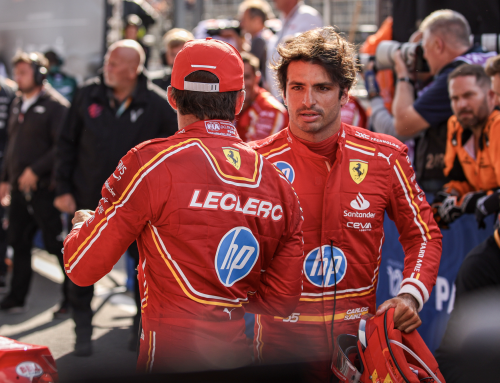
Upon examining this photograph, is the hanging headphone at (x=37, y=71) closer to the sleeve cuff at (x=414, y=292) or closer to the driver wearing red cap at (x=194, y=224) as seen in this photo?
the driver wearing red cap at (x=194, y=224)

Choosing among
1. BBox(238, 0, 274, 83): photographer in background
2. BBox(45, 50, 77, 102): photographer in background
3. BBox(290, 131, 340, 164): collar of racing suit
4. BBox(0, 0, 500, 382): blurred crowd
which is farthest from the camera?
BBox(45, 50, 77, 102): photographer in background

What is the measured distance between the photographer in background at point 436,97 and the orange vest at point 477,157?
0.63ft

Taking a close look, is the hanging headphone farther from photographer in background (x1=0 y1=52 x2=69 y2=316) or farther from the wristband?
the wristband

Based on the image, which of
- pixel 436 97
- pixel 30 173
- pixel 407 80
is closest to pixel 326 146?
pixel 436 97

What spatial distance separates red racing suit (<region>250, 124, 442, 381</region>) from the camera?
2.38 m

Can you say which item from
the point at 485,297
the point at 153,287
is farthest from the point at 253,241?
the point at 485,297

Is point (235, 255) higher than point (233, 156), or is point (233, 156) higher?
point (233, 156)

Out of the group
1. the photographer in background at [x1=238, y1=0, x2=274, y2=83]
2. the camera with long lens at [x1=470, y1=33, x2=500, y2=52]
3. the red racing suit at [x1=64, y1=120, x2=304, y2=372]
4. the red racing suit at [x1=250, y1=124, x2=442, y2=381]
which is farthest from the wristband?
the red racing suit at [x1=64, y1=120, x2=304, y2=372]

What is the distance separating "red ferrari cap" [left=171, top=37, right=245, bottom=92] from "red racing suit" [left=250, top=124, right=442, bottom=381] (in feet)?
2.01

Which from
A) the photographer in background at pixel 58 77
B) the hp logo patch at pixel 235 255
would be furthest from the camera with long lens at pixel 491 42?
the photographer in background at pixel 58 77

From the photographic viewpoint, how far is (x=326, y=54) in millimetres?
2416

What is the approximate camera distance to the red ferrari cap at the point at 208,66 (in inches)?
76.5

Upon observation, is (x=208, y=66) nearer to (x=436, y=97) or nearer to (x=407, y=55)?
(x=436, y=97)

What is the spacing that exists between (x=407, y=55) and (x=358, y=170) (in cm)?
222
